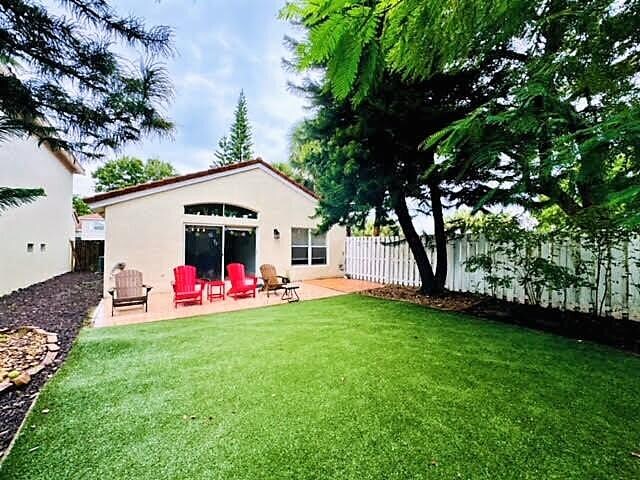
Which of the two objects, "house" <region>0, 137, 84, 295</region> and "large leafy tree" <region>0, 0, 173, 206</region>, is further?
"house" <region>0, 137, 84, 295</region>

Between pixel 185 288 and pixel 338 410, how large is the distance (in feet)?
22.0

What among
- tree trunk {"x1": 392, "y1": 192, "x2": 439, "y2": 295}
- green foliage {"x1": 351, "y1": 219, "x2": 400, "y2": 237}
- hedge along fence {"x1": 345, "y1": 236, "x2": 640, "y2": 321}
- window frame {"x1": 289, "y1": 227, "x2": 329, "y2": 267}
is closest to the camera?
hedge along fence {"x1": 345, "y1": 236, "x2": 640, "y2": 321}

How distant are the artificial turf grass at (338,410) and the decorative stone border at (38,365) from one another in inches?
12.6

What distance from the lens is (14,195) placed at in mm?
1791

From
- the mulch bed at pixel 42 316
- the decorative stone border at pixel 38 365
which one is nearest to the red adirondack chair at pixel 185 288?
the mulch bed at pixel 42 316

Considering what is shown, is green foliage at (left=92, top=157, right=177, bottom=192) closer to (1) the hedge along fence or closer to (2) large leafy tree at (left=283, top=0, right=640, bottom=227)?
(1) the hedge along fence

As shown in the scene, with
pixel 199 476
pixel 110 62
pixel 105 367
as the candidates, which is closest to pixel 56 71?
pixel 110 62

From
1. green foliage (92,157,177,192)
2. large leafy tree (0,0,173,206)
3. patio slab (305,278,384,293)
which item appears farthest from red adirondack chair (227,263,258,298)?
green foliage (92,157,177,192)

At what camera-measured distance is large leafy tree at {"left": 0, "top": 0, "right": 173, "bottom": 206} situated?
2.62 meters

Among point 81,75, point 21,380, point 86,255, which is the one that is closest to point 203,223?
point 21,380

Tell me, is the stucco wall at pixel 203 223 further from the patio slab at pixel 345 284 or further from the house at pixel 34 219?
the house at pixel 34 219

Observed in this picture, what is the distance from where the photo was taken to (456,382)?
327cm

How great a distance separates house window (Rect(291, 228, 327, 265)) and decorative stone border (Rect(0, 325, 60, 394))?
8.56m

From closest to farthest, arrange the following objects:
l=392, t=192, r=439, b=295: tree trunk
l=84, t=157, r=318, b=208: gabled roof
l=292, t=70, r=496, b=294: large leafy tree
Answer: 1. l=292, t=70, r=496, b=294: large leafy tree
2. l=392, t=192, r=439, b=295: tree trunk
3. l=84, t=157, r=318, b=208: gabled roof
